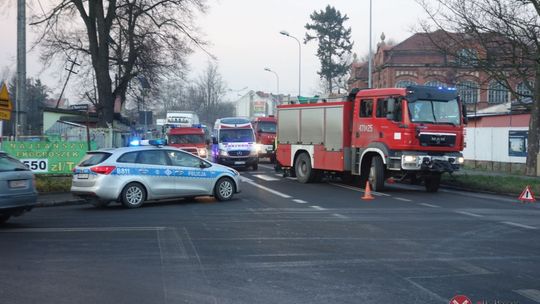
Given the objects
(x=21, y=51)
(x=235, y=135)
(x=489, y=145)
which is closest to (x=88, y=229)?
(x=21, y=51)

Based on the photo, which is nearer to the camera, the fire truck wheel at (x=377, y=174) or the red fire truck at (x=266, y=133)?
the fire truck wheel at (x=377, y=174)

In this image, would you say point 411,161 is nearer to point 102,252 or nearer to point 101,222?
point 101,222

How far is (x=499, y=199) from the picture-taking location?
1767 cm

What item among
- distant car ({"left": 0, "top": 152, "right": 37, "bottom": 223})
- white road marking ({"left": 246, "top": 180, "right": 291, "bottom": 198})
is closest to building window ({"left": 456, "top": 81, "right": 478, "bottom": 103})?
white road marking ({"left": 246, "top": 180, "right": 291, "bottom": 198})

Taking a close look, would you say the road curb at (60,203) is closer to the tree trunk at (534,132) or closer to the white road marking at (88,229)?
the white road marking at (88,229)

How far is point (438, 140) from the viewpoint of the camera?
17.8 meters

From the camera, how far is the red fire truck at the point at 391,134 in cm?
1756

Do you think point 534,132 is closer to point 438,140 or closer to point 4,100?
point 438,140

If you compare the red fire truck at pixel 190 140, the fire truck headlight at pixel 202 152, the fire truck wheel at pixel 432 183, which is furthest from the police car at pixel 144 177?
the red fire truck at pixel 190 140

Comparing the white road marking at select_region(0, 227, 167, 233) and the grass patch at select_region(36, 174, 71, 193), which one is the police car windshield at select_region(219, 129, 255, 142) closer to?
the grass patch at select_region(36, 174, 71, 193)

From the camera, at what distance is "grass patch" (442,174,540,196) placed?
1914 centimetres

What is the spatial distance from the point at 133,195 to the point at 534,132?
1700 centimetres

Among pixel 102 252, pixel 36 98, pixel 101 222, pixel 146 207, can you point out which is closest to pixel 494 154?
pixel 146 207

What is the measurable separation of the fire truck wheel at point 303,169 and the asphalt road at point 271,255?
739 cm
